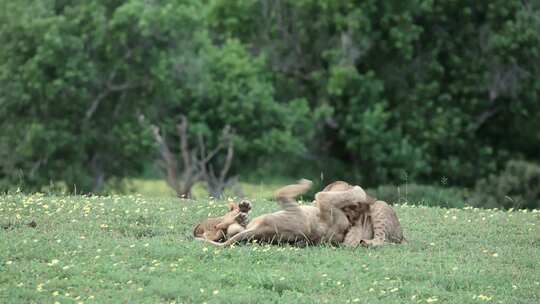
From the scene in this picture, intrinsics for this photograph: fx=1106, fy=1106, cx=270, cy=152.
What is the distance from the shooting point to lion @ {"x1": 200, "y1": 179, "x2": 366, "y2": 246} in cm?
1073

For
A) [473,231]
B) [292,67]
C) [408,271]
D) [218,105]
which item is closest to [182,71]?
[218,105]

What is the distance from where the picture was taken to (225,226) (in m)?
11.0

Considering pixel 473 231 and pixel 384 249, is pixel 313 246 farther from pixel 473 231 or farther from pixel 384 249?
pixel 473 231

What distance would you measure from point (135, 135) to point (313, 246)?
2533 cm

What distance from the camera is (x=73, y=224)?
37.2ft

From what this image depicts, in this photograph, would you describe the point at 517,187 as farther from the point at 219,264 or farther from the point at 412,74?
the point at 219,264

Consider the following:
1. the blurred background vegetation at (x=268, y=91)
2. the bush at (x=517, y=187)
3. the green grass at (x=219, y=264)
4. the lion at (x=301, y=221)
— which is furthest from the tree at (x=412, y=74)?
the lion at (x=301, y=221)

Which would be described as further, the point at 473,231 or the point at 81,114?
the point at 81,114

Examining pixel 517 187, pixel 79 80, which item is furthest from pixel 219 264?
pixel 79 80

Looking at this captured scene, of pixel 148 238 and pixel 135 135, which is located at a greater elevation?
pixel 148 238

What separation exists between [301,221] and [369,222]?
34.1 inches

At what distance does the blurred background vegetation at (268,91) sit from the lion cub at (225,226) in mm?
22578

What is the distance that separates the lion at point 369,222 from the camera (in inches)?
439

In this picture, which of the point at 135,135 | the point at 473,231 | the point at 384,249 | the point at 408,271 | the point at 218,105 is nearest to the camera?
the point at 408,271
